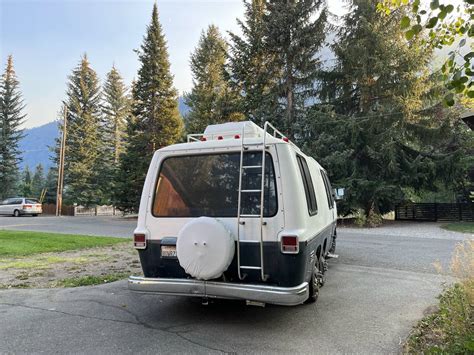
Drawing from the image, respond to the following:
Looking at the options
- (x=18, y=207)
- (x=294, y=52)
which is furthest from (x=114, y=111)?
(x=294, y=52)

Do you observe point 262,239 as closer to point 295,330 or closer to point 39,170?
point 295,330

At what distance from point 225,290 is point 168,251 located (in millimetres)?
951

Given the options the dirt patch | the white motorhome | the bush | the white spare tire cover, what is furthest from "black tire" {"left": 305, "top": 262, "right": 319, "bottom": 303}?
the dirt patch

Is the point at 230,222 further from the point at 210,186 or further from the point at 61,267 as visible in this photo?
Result: the point at 61,267

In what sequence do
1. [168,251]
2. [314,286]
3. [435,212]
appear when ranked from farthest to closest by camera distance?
[435,212]
[314,286]
[168,251]

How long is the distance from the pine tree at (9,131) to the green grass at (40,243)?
31696 millimetres

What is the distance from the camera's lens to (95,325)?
4.78 metres

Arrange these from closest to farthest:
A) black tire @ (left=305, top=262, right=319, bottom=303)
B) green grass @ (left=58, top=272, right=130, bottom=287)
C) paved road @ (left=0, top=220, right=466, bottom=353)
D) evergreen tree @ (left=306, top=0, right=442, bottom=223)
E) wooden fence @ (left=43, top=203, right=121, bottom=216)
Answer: paved road @ (left=0, top=220, right=466, bottom=353) < black tire @ (left=305, top=262, right=319, bottom=303) < green grass @ (left=58, top=272, right=130, bottom=287) < evergreen tree @ (left=306, top=0, right=442, bottom=223) < wooden fence @ (left=43, top=203, right=121, bottom=216)

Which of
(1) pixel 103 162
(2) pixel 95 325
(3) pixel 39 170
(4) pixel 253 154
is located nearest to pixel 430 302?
(4) pixel 253 154

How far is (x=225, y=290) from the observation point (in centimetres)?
440

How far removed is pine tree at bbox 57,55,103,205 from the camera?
130 feet

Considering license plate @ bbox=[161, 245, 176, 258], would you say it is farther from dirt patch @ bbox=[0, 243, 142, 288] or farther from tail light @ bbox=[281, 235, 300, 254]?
dirt patch @ bbox=[0, 243, 142, 288]

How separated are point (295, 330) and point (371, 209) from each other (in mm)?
17014

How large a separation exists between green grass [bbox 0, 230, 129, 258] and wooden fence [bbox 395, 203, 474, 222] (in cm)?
1682
